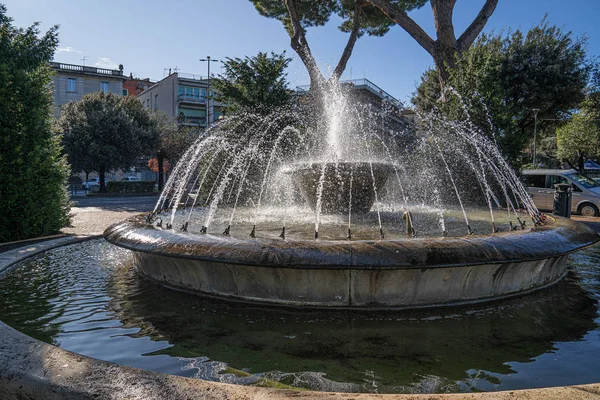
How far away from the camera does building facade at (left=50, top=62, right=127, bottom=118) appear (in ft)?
150

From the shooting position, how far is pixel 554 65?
63.7 ft

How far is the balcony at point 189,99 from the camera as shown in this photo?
51.8 meters

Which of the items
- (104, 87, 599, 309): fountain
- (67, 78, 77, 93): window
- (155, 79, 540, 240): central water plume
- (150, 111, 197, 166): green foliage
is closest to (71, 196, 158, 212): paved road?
(155, 79, 540, 240): central water plume

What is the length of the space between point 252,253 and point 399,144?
26.6 meters

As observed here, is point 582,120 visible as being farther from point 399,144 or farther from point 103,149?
point 103,149

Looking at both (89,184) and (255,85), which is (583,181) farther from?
(89,184)

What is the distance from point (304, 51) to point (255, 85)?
3181 mm

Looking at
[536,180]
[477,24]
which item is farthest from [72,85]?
[536,180]

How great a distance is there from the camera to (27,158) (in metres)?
7.81

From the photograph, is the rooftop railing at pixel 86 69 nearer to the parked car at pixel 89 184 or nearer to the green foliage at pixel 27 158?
the parked car at pixel 89 184

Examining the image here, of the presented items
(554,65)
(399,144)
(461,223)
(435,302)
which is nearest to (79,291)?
(435,302)

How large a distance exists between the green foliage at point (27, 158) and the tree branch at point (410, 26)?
1126 cm

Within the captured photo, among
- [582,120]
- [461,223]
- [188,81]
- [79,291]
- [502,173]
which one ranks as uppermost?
[188,81]

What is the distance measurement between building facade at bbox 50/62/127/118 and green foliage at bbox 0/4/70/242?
40.8 meters
